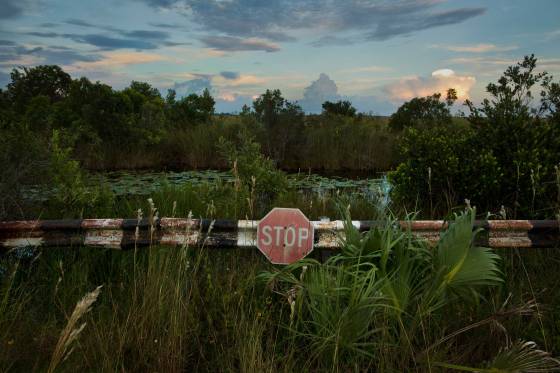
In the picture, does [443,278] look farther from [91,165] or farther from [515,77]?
[91,165]

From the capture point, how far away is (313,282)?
3.47 meters

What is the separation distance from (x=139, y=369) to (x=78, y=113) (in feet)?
48.3

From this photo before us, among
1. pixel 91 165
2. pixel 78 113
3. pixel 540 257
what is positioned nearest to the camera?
pixel 540 257

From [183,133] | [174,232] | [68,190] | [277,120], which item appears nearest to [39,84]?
[183,133]

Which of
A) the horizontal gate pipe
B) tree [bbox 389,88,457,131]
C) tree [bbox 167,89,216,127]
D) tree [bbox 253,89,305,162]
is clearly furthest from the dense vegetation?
tree [bbox 167,89,216,127]

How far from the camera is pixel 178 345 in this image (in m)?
3.37

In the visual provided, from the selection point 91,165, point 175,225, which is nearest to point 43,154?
point 175,225

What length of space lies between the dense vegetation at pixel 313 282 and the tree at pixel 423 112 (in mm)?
7341

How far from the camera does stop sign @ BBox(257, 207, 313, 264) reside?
4285 mm

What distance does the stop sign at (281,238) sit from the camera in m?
4.29

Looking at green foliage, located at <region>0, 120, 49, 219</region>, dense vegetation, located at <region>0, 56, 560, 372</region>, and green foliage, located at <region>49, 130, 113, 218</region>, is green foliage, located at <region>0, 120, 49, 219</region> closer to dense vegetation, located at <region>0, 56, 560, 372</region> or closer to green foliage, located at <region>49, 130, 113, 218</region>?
dense vegetation, located at <region>0, 56, 560, 372</region>

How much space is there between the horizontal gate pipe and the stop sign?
1.00 feet

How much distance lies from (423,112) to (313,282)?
1753 cm

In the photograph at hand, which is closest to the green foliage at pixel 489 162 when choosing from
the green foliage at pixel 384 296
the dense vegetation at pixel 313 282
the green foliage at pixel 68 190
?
the dense vegetation at pixel 313 282
